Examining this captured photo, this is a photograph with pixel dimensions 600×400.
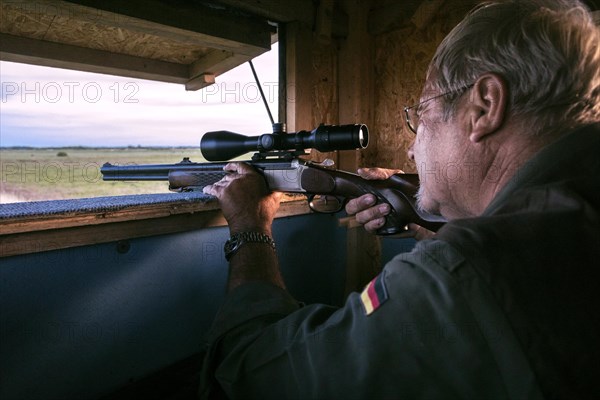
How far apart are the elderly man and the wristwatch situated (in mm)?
321

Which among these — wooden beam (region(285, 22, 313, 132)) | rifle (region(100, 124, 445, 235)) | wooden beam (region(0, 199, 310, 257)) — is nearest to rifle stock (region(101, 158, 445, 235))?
rifle (region(100, 124, 445, 235))

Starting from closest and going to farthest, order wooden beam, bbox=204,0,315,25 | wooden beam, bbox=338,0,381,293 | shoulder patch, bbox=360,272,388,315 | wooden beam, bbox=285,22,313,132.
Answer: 1. shoulder patch, bbox=360,272,388,315
2. wooden beam, bbox=204,0,315,25
3. wooden beam, bbox=285,22,313,132
4. wooden beam, bbox=338,0,381,293

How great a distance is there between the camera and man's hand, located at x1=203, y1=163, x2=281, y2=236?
1.62 m

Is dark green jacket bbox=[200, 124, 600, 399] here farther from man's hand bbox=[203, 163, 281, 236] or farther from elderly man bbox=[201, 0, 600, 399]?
man's hand bbox=[203, 163, 281, 236]

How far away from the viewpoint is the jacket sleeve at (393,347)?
64 cm

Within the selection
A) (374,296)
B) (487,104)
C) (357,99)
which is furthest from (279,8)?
(374,296)

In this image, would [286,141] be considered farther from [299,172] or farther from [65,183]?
[65,183]

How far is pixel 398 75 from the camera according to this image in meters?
2.69

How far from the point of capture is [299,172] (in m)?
1.80

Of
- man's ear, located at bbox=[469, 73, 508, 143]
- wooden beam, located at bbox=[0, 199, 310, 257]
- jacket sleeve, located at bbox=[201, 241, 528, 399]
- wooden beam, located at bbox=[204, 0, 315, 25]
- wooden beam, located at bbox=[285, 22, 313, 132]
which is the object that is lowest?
jacket sleeve, located at bbox=[201, 241, 528, 399]

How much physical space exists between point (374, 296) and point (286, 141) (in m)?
1.19

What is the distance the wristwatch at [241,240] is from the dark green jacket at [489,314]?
2.12ft

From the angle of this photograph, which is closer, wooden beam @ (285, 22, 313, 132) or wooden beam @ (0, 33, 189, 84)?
wooden beam @ (0, 33, 189, 84)

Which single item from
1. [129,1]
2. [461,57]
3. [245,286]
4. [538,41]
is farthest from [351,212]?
[129,1]
